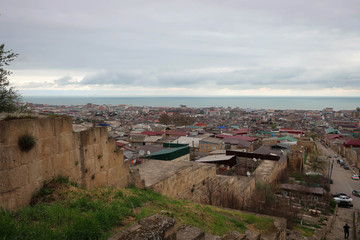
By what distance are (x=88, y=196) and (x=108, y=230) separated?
1663 millimetres

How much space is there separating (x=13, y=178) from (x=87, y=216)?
193 centimetres

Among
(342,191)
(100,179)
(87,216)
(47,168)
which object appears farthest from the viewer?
(342,191)

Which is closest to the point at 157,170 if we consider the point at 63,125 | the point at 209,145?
the point at 63,125

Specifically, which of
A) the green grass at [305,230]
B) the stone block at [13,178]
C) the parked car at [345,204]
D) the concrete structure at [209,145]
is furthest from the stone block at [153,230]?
the concrete structure at [209,145]

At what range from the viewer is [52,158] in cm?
633

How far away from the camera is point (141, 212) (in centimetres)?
619

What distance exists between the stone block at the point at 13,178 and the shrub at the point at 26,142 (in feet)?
1.36

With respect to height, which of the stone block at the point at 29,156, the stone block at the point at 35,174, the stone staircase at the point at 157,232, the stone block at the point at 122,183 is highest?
the stone block at the point at 29,156

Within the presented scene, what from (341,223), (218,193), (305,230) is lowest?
(341,223)

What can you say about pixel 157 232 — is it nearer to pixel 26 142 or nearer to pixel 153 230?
pixel 153 230

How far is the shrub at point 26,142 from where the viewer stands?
213 inches

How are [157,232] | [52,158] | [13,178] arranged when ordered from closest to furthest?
[157,232] < [13,178] < [52,158]

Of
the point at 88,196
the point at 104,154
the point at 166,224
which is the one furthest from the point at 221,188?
the point at 166,224

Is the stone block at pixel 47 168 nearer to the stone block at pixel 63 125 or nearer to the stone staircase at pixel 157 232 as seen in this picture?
the stone block at pixel 63 125
